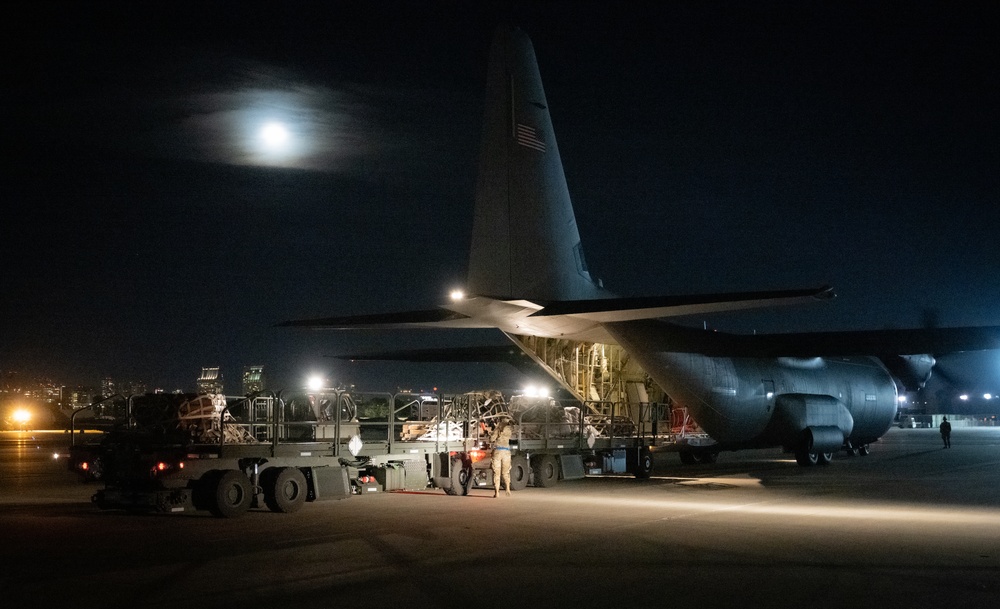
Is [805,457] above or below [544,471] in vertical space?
below

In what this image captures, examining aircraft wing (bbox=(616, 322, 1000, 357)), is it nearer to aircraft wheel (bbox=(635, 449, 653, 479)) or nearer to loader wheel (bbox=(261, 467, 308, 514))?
aircraft wheel (bbox=(635, 449, 653, 479))

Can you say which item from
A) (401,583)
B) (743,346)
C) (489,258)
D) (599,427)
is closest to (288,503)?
(489,258)

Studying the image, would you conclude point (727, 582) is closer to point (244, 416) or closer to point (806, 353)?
point (244, 416)

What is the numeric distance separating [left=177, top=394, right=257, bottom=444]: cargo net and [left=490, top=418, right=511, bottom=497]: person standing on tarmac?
4.83 m

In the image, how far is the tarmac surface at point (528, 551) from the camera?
29.7ft

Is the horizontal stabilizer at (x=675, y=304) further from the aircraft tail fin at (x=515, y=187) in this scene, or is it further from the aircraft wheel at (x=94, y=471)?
the aircraft wheel at (x=94, y=471)

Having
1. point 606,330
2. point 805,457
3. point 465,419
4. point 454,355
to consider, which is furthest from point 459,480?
point 805,457

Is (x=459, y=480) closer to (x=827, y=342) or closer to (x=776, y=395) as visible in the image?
(x=827, y=342)

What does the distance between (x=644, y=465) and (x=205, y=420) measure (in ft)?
40.0

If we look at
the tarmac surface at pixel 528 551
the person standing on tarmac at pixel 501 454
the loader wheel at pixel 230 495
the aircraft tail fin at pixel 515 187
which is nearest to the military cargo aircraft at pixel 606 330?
the aircraft tail fin at pixel 515 187

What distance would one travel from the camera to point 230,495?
51.8ft

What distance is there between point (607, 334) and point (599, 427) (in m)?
4.50

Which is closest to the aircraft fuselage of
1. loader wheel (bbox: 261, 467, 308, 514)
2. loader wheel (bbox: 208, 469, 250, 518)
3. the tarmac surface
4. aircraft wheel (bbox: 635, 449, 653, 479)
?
aircraft wheel (bbox: 635, 449, 653, 479)

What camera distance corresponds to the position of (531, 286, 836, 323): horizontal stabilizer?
1611 cm
